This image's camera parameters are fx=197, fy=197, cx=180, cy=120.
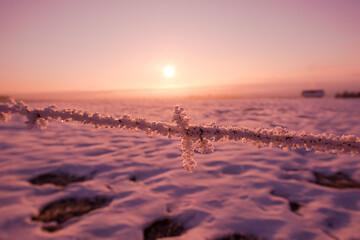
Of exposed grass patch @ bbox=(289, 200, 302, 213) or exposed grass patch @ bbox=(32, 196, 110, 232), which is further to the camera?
exposed grass patch @ bbox=(289, 200, 302, 213)

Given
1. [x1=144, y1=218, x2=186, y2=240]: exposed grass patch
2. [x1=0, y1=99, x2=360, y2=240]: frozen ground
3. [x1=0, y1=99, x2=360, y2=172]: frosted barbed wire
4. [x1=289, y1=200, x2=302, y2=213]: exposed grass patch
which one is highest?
[x1=0, y1=99, x2=360, y2=172]: frosted barbed wire

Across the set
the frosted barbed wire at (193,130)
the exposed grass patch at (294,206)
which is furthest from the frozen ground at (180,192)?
the frosted barbed wire at (193,130)

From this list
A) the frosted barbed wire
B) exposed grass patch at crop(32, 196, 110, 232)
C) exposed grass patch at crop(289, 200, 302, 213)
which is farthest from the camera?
exposed grass patch at crop(289, 200, 302, 213)

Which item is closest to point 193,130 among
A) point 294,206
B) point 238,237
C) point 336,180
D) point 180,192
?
point 238,237

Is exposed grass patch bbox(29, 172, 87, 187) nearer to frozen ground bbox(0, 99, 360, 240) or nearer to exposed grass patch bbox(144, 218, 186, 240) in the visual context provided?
frozen ground bbox(0, 99, 360, 240)

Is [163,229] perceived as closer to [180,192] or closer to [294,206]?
[180,192]

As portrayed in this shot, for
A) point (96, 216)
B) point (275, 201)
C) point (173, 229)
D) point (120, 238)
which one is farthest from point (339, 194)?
point (96, 216)

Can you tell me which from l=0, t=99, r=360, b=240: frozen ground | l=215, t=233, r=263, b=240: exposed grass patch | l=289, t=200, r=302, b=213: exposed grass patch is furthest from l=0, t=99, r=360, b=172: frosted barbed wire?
l=289, t=200, r=302, b=213: exposed grass patch
